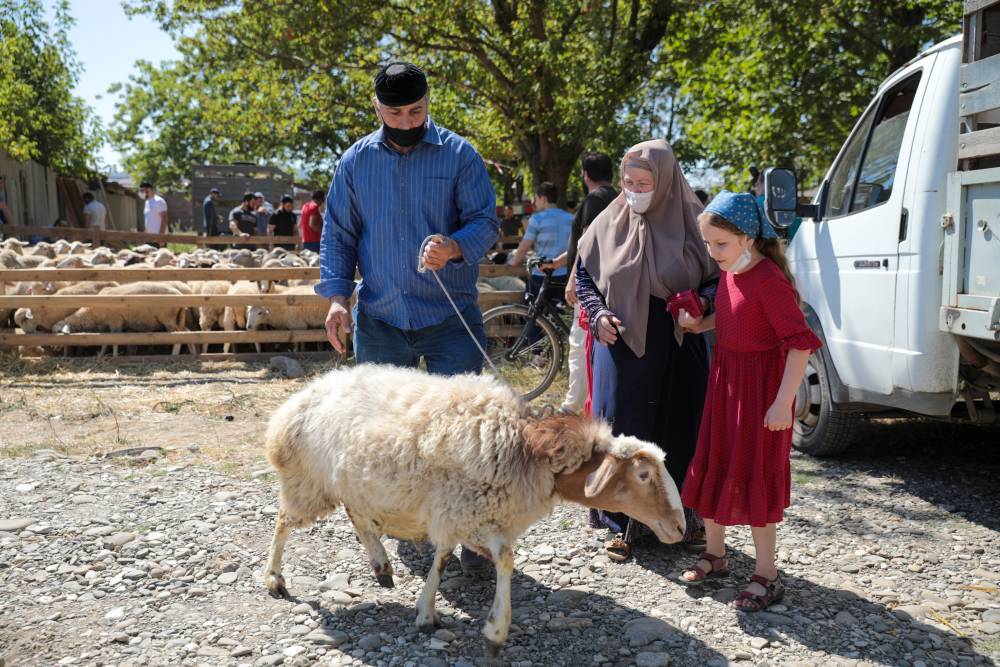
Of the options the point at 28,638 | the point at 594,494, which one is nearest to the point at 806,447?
the point at 594,494

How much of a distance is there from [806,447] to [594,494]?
340 centimetres

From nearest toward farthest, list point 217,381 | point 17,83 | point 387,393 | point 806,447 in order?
point 387,393 → point 806,447 → point 217,381 → point 17,83

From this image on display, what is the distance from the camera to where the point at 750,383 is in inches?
134

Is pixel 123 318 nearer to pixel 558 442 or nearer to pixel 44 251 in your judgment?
pixel 44 251

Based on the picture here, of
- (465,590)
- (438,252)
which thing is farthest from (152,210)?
(465,590)

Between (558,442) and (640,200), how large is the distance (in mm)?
1245

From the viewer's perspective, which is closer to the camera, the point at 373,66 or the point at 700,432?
the point at 700,432

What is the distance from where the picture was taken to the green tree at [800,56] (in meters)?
11.2

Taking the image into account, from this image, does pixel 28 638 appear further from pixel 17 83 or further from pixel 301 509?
pixel 17 83

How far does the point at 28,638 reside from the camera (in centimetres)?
319

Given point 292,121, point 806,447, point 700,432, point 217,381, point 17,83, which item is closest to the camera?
point 700,432

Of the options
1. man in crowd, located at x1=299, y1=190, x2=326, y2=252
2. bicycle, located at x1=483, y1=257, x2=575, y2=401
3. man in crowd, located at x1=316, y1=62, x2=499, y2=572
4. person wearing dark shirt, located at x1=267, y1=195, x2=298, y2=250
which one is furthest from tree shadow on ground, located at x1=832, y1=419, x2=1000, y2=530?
person wearing dark shirt, located at x1=267, y1=195, x2=298, y2=250

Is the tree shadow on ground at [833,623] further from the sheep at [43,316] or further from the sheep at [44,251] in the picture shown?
the sheep at [44,251]

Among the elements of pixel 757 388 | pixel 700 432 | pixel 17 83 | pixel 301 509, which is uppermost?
pixel 17 83
